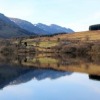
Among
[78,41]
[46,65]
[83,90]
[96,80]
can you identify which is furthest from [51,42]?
[83,90]

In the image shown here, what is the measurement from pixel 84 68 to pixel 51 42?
3341 inches

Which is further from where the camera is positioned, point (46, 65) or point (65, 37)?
point (65, 37)

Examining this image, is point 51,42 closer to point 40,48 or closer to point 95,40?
point 40,48

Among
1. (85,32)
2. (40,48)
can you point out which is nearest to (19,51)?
(40,48)

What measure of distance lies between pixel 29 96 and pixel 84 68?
33786mm

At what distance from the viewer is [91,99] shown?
36.2 meters

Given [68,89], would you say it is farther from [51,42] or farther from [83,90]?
[51,42]

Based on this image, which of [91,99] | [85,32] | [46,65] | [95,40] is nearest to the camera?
[91,99]

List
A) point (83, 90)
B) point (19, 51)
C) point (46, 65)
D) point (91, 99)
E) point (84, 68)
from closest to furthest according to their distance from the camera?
point (91, 99) → point (83, 90) → point (84, 68) → point (46, 65) → point (19, 51)

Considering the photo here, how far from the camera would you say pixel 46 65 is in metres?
87.3

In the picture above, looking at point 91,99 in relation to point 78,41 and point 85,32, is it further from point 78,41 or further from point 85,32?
point 85,32

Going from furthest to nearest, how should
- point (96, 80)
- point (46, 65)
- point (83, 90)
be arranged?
1. point (46, 65)
2. point (96, 80)
3. point (83, 90)

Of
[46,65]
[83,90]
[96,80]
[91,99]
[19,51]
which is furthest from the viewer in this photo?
[19,51]

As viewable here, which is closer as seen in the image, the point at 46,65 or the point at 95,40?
the point at 46,65
